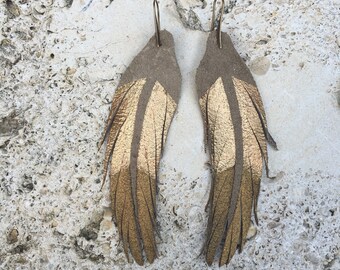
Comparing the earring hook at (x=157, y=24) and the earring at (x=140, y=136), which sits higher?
the earring hook at (x=157, y=24)

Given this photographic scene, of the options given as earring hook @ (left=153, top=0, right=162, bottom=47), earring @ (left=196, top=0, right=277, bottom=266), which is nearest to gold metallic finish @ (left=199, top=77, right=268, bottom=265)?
earring @ (left=196, top=0, right=277, bottom=266)

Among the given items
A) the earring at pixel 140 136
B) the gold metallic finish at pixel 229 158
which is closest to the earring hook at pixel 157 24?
the earring at pixel 140 136

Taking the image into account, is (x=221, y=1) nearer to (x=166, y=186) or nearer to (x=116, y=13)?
(x=116, y=13)

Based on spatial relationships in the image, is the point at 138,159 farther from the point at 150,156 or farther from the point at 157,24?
the point at 157,24

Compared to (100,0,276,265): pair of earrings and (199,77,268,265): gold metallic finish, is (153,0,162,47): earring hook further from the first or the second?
(199,77,268,265): gold metallic finish

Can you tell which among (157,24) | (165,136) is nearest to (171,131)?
(165,136)

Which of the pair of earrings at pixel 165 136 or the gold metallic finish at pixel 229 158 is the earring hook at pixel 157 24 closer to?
the pair of earrings at pixel 165 136
